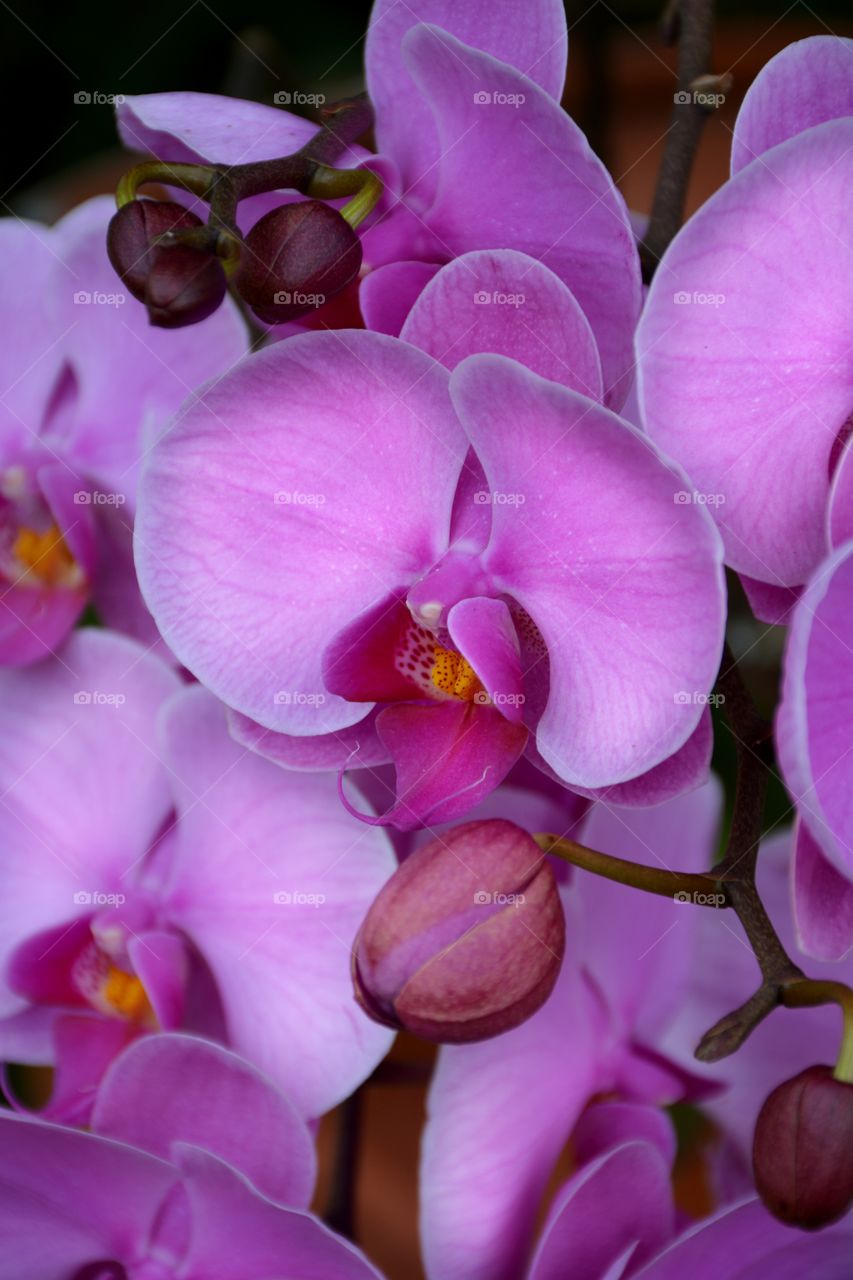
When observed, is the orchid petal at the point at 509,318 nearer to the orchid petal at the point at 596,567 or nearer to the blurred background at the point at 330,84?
the orchid petal at the point at 596,567

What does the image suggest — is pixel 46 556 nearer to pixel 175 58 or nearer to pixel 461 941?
pixel 461 941

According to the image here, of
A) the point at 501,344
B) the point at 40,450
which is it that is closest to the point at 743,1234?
the point at 501,344

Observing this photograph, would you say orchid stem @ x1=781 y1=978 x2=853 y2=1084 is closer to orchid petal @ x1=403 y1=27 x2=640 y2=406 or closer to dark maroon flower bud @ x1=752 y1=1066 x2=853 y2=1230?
dark maroon flower bud @ x1=752 y1=1066 x2=853 y2=1230

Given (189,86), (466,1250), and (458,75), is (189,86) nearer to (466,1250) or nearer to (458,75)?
(458,75)

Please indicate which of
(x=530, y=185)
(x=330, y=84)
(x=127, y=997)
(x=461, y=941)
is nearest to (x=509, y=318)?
(x=530, y=185)

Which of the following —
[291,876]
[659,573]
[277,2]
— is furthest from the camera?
[277,2]

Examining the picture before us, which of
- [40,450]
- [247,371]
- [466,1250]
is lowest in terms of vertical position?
[466,1250]

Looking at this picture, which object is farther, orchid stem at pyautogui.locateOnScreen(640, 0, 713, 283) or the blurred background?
the blurred background

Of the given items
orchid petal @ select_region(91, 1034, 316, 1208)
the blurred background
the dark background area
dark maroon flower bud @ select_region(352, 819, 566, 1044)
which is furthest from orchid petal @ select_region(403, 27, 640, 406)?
the dark background area
